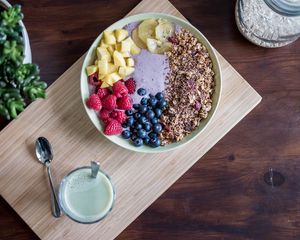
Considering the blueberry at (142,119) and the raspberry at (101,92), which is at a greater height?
the raspberry at (101,92)

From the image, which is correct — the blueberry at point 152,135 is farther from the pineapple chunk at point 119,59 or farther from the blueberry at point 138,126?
the pineapple chunk at point 119,59

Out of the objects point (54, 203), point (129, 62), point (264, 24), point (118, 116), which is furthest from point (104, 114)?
point (264, 24)

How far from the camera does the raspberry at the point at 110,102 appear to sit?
1131mm

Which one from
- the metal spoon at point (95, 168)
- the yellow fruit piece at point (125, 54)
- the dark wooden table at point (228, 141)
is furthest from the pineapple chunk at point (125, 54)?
the metal spoon at point (95, 168)

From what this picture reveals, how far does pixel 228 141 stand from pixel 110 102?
31 cm

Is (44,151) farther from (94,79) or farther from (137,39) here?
(137,39)

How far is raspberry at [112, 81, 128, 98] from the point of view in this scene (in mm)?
1142

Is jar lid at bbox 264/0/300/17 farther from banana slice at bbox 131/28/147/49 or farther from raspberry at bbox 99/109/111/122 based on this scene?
raspberry at bbox 99/109/111/122

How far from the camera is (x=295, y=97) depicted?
4.05ft

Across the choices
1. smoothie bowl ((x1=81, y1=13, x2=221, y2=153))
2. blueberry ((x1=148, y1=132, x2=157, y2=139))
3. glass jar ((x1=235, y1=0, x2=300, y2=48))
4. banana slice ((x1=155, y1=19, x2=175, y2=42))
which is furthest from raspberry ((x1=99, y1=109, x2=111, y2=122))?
glass jar ((x1=235, y1=0, x2=300, y2=48))

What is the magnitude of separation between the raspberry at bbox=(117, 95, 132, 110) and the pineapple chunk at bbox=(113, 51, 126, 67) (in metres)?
0.08

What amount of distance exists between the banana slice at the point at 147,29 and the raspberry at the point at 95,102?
18 centimetres

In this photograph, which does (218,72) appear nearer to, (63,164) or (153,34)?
(153,34)

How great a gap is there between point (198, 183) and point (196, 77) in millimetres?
254
